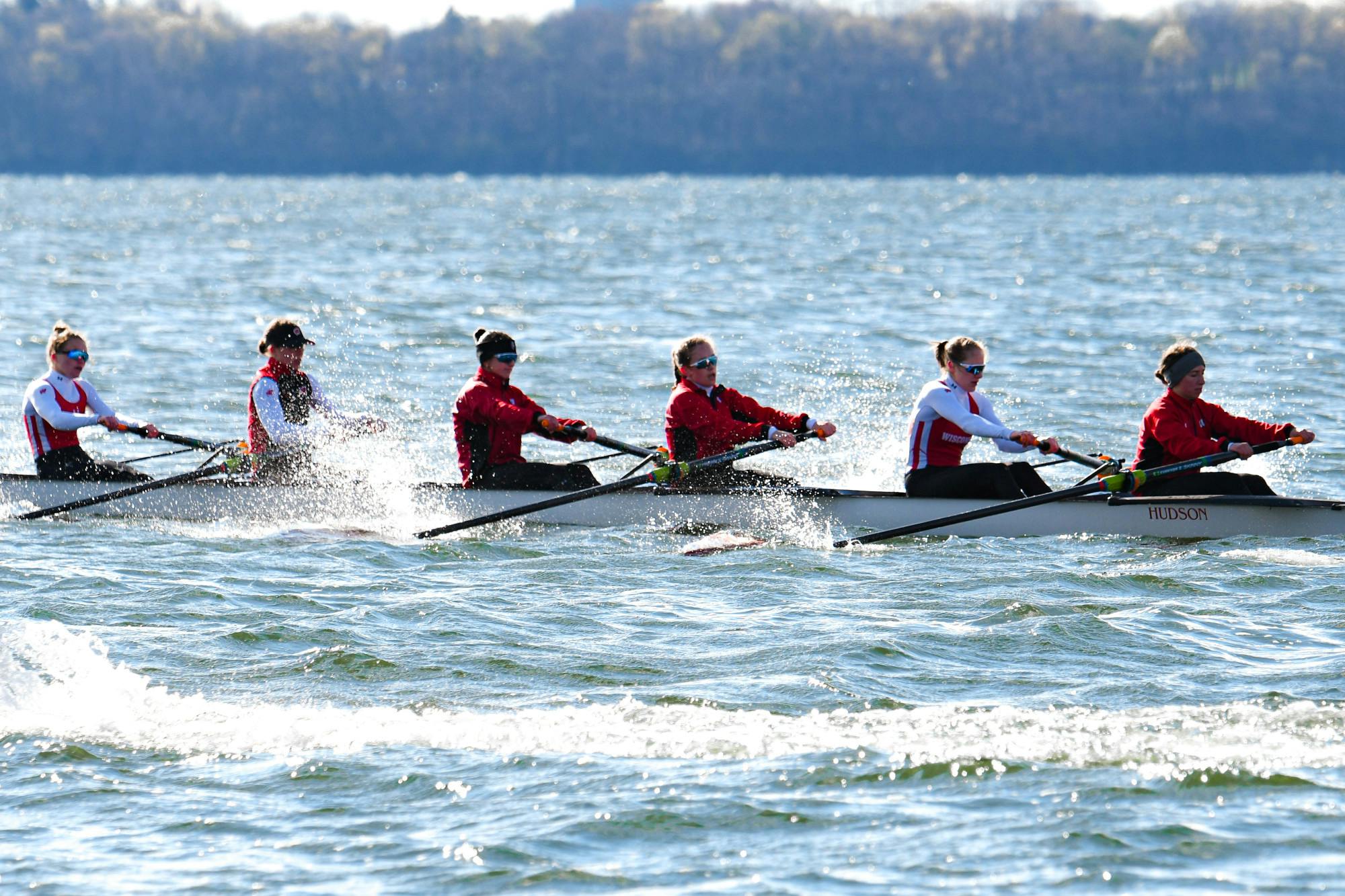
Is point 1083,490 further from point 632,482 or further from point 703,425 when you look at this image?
point 632,482

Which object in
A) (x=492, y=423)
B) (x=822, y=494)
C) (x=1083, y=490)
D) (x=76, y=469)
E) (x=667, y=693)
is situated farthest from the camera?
(x=76, y=469)

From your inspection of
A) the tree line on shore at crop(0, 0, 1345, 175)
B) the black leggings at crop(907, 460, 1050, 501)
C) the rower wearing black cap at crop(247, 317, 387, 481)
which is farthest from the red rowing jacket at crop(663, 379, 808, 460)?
the tree line on shore at crop(0, 0, 1345, 175)

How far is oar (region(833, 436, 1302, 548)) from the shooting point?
11656 mm

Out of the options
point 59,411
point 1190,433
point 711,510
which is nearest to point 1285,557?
point 1190,433

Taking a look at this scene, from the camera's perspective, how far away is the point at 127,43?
130 meters

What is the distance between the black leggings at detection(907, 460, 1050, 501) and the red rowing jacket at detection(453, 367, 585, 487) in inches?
93.4

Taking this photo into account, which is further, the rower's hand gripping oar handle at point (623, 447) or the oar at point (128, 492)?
the oar at point (128, 492)

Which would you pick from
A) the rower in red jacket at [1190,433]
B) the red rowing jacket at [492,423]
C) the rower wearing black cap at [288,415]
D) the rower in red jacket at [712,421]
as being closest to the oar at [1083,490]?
the rower in red jacket at [1190,433]

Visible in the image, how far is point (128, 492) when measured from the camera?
13.1m

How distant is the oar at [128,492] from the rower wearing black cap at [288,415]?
0.18 metres

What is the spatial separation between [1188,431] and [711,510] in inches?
128

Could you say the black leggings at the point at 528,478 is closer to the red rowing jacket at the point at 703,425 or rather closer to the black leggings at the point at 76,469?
the red rowing jacket at the point at 703,425

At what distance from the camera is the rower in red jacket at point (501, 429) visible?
12.5 metres

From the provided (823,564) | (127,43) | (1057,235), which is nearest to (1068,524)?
(823,564)
